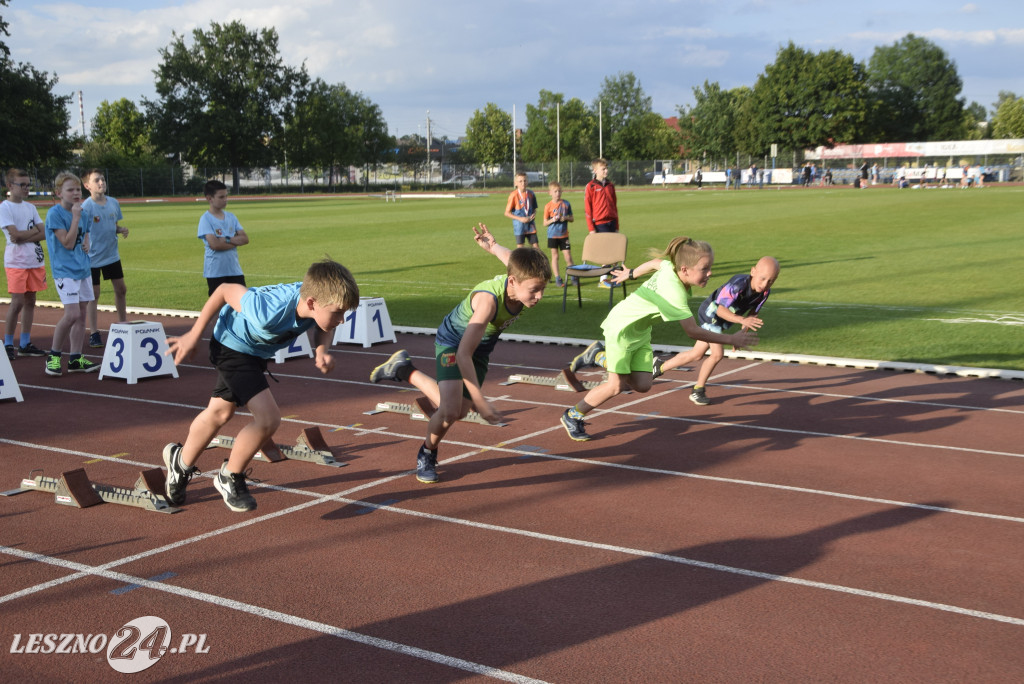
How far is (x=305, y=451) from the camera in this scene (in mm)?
6598

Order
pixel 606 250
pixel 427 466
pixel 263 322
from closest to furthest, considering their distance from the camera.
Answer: pixel 263 322 → pixel 427 466 → pixel 606 250

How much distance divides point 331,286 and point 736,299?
4.36 m

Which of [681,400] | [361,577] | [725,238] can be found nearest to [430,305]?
[681,400]

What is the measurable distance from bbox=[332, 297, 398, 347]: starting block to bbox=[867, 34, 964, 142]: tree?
344 feet

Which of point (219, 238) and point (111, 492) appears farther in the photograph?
point (219, 238)

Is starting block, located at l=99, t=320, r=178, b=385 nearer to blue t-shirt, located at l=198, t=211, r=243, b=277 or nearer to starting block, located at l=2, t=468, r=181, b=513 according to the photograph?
blue t-shirt, located at l=198, t=211, r=243, b=277

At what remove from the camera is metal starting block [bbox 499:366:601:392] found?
8698 mm

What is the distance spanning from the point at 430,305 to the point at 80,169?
66547 mm

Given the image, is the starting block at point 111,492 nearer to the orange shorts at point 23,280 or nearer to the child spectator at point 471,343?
the child spectator at point 471,343

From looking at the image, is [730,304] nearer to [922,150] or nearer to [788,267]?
[788,267]

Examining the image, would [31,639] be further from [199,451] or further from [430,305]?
[430,305]

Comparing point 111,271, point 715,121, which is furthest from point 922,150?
point 111,271

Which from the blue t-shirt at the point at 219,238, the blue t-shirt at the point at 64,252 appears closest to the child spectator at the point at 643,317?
the blue t-shirt at the point at 219,238

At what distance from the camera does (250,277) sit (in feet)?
58.9
